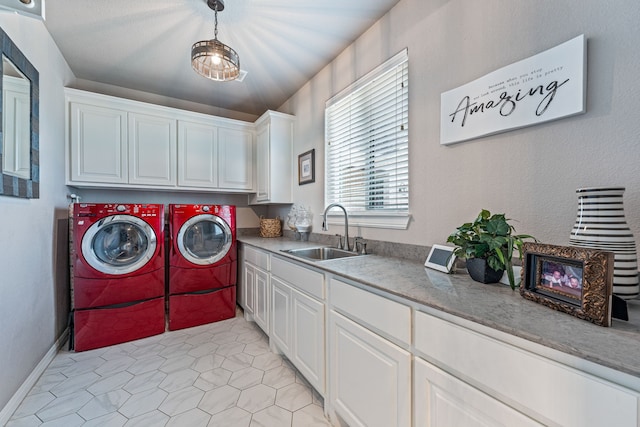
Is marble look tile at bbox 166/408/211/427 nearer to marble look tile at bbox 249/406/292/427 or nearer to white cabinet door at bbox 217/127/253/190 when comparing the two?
marble look tile at bbox 249/406/292/427

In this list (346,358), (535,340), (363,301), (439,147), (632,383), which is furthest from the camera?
(439,147)

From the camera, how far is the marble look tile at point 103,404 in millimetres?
1524

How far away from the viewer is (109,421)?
4.80 feet

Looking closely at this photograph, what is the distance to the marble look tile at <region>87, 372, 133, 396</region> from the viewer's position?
1.72m

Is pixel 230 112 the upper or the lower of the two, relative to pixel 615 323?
upper

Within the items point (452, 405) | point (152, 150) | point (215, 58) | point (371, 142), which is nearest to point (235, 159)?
point (152, 150)

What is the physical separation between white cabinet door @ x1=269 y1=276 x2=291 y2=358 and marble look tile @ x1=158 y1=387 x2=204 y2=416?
0.57m

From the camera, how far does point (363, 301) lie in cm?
119

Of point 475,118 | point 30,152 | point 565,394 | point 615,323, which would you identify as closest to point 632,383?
point 565,394

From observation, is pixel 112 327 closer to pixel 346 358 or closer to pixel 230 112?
pixel 346 358

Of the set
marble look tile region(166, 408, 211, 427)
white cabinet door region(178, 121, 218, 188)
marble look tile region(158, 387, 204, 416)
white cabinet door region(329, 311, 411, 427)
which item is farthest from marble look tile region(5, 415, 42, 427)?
white cabinet door region(178, 121, 218, 188)

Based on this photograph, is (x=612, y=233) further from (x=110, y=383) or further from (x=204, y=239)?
(x=204, y=239)

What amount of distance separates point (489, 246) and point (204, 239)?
8.32 ft

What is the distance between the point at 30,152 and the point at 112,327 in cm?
150
